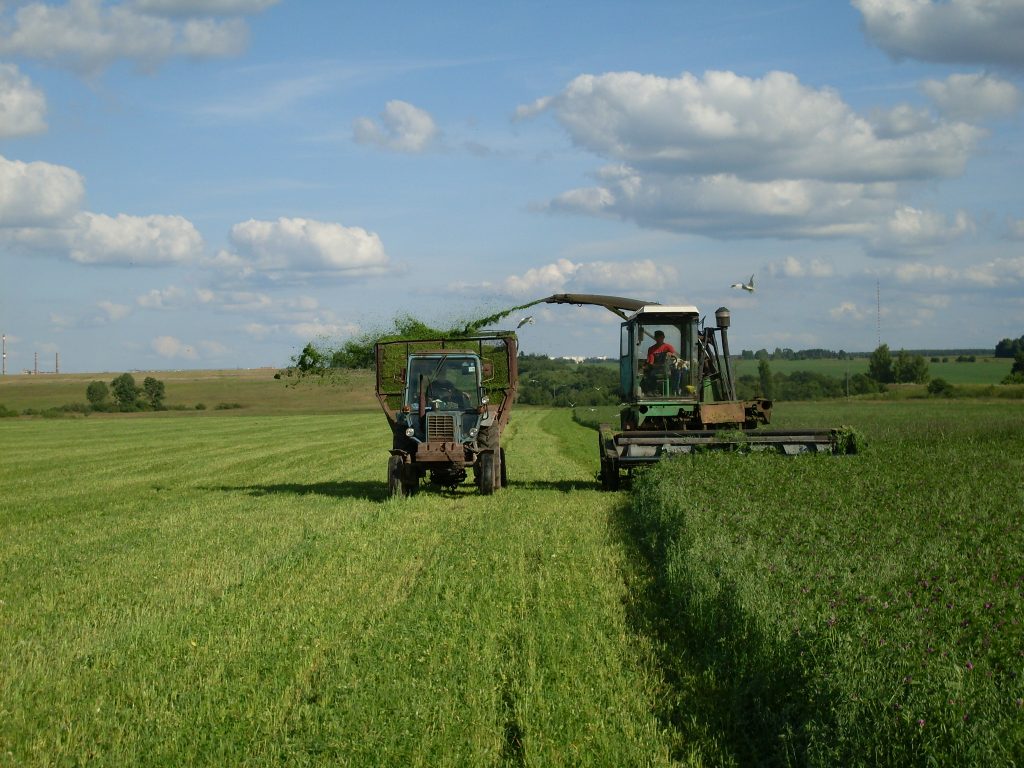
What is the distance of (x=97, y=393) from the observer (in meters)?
77.8

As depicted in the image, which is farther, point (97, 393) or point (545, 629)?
point (97, 393)

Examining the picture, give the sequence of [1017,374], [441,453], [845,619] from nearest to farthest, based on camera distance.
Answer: [845,619] → [441,453] → [1017,374]

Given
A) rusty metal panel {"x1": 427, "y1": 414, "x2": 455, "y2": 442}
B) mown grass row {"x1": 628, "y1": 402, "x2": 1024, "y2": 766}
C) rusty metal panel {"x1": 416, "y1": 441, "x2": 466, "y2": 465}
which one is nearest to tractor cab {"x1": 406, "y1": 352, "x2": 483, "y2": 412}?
rusty metal panel {"x1": 427, "y1": 414, "x2": 455, "y2": 442}

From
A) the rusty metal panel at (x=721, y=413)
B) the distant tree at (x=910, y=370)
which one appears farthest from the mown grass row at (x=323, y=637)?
the distant tree at (x=910, y=370)

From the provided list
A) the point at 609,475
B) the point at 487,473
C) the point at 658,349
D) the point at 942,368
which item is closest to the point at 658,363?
the point at 658,349

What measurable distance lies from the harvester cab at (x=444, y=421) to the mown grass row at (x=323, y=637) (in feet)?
2.79

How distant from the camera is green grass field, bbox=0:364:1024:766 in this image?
5.84 metres

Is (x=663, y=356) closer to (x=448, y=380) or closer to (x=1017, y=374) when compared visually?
(x=448, y=380)

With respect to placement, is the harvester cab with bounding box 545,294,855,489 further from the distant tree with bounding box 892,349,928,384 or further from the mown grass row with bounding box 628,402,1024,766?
the distant tree with bounding box 892,349,928,384

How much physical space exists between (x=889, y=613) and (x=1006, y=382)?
6578 cm

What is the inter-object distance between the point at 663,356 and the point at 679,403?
920 mm

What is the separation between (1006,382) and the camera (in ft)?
217

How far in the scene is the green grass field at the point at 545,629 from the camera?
19.2ft

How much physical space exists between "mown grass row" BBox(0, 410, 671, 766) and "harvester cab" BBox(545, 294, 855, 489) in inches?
64.9
